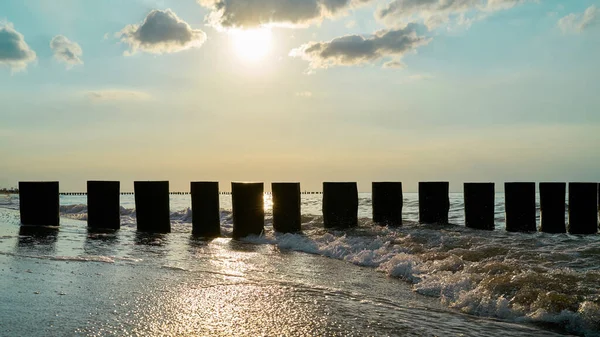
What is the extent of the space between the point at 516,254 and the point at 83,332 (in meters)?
5.79

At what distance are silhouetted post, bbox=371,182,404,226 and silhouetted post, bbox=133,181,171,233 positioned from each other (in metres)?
4.90

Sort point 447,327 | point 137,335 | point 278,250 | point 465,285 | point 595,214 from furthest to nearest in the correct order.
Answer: point 595,214 → point 278,250 → point 465,285 → point 447,327 → point 137,335

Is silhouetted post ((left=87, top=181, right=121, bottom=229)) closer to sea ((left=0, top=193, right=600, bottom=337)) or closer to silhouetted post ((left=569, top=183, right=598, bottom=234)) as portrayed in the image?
sea ((left=0, top=193, right=600, bottom=337))

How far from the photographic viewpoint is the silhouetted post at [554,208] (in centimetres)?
1138

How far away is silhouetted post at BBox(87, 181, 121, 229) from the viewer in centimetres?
1252

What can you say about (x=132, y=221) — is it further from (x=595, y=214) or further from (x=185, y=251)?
(x=595, y=214)

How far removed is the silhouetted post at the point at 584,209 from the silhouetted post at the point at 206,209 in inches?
313

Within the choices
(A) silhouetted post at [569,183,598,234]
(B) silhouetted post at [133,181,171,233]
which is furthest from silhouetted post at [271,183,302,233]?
(A) silhouetted post at [569,183,598,234]

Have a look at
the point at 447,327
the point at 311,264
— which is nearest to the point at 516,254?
the point at 311,264

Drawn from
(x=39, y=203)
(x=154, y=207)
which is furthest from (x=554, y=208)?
(x=39, y=203)

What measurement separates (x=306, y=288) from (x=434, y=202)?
7.24 m

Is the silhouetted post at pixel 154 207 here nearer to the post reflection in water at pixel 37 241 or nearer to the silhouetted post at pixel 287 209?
the post reflection in water at pixel 37 241

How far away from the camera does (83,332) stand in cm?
350

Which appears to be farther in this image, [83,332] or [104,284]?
[104,284]
